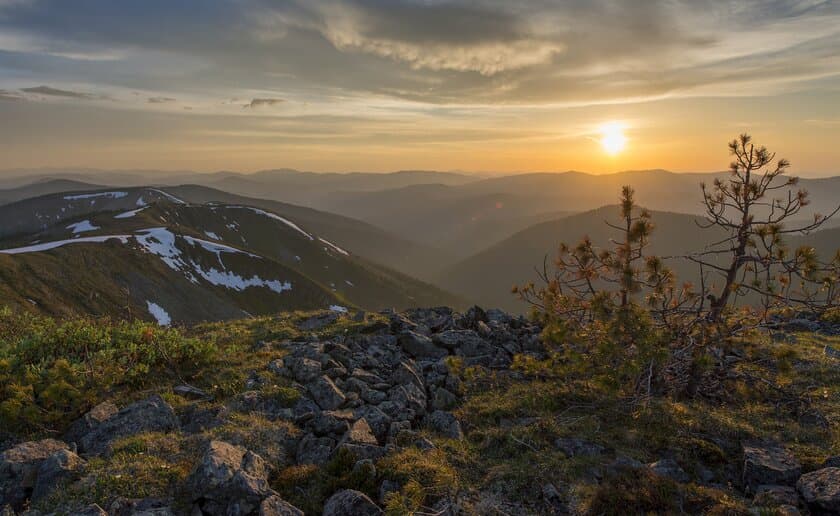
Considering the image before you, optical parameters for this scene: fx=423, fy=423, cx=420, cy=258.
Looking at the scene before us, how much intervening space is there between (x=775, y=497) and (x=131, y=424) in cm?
1248

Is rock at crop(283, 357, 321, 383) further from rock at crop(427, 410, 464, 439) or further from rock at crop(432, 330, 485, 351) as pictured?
rock at crop(432, 330, 485, 351)

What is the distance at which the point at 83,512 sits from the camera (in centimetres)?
655

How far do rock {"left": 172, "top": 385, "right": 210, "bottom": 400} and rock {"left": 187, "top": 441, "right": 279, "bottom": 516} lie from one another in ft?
15.2

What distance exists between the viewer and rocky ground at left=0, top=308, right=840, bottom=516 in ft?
22.9

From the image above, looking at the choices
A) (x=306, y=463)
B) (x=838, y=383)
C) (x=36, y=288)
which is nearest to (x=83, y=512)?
(x=306, y=463)

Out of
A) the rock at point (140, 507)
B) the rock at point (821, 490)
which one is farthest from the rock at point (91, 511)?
the rock at point (821, 490)

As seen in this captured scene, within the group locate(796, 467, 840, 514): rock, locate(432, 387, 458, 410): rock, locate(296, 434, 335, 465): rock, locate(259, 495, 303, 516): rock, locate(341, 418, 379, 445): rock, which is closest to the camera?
locate(796, 467, 840, 514): rock

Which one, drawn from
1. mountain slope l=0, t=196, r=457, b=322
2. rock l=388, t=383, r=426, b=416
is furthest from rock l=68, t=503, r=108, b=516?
mountain slope l=0, t=196, r=457, b=322

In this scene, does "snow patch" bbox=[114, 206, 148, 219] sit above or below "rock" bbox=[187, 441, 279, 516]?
above

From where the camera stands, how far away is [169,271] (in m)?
88.9

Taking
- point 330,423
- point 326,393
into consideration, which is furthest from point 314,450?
point 326,393

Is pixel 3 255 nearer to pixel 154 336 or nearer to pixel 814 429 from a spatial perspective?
pixel 154 336

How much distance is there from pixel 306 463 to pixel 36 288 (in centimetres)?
7671

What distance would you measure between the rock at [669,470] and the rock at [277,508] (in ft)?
20.9
